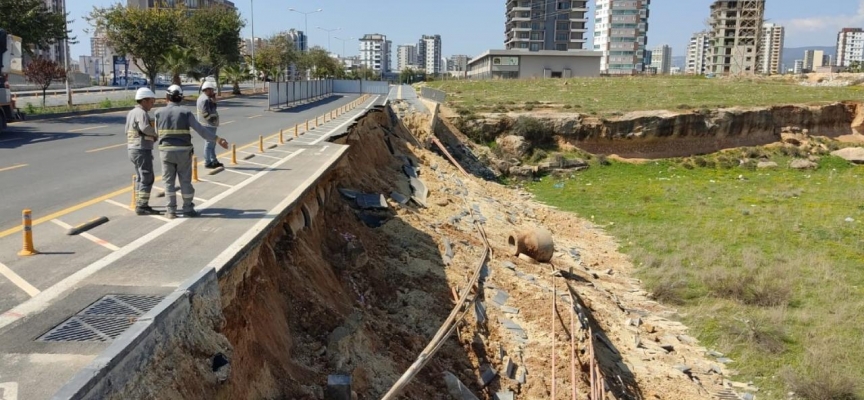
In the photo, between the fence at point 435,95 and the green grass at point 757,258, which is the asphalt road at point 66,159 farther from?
the fence at point 435,95

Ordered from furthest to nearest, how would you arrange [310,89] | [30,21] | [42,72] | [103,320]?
[310,89] < [42,72] < [30,21] < [103,320]

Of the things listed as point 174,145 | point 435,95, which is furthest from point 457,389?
point 435,95

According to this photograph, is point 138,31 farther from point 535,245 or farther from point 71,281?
point 71,281

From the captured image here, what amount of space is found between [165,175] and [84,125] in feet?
64.9

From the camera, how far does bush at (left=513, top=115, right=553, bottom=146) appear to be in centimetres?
3516

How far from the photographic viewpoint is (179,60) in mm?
45688

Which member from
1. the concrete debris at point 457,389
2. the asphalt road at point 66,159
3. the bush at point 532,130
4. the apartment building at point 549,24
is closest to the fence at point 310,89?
the asphalt road at point 66,159

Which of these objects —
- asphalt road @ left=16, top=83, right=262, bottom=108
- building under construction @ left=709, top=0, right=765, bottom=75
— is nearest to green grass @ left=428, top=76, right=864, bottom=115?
asphalt road @ left=16, top=83, right=262, bottom=108

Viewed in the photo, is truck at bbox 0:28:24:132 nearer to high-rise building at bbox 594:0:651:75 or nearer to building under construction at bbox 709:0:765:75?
building under construction at bbox 709:0:765:75

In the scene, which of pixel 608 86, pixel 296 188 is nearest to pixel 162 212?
pixel 296 188

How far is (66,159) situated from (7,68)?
29.0ft

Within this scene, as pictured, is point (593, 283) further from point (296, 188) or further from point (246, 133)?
point (246, 133)

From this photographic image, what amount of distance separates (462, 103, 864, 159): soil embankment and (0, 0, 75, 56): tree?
1862 centimetres

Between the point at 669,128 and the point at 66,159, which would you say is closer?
the point at 66,159
